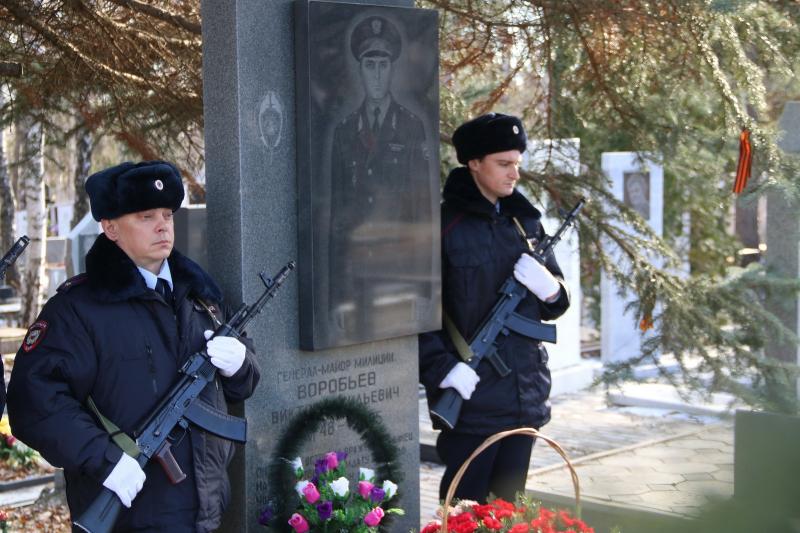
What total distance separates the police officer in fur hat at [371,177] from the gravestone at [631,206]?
22.8ft

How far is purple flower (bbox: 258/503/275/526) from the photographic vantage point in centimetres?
422

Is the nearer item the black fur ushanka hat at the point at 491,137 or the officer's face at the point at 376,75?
the officer's face at the point at 376,75

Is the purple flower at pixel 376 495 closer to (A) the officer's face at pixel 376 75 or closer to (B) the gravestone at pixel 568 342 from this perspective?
(A) the officer's face at pixel 376 75

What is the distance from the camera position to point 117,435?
11.5ft

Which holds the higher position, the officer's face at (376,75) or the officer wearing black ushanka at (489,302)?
the officer's face at (376,75)

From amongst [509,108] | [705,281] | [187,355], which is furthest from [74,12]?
[509,108]

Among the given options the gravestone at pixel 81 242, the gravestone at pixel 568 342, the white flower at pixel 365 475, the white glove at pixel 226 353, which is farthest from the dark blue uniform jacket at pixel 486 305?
the gravestone at pixel 81 242

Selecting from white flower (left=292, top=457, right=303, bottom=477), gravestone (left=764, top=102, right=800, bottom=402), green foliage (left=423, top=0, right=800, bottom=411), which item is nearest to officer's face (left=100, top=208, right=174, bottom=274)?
white flower (left=292, top=457, right=303, bottom=477)

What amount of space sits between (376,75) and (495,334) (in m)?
1.19

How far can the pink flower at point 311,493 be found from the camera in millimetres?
4047

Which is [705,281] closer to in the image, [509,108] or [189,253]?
[189,253]

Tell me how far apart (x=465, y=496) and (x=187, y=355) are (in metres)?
1.59

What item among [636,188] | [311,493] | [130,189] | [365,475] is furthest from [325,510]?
[636,188]

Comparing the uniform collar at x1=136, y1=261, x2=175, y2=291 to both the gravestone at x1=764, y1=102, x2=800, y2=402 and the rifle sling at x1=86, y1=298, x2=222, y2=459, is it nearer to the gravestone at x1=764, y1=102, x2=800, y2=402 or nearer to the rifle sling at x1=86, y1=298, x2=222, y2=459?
the rifle sling at x1=86, y1=298, x2=222, y2=459
